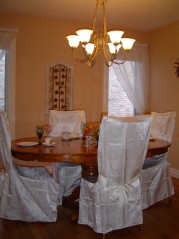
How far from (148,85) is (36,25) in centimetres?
Answer: 238

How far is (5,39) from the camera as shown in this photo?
4285 mm

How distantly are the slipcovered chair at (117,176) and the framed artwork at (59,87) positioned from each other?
8.00 feet

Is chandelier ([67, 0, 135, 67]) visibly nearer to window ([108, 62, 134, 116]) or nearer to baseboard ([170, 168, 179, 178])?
window ([108, 62, 134, 116])

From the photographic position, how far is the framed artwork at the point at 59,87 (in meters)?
4.66

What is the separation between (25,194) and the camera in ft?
8.74

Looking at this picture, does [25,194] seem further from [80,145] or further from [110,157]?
[110,157]

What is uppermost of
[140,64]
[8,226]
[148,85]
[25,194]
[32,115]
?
[140,64]

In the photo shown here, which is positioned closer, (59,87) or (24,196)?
(24,196)

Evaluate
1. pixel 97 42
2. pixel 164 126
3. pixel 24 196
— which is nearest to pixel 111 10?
pixel 97 42

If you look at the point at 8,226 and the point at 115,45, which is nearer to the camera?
the point at 8,226

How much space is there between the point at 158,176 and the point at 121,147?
103 cm

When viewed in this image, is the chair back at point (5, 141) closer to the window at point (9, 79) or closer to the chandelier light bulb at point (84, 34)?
the chandelier light bulb at point (84, 34)

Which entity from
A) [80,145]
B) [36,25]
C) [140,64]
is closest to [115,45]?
[80,145]

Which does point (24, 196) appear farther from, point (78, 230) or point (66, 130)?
point (66, 130)
